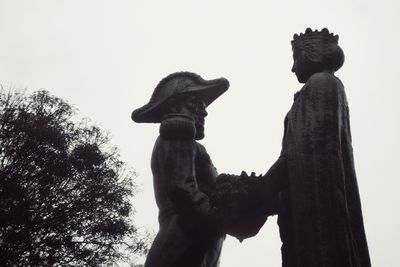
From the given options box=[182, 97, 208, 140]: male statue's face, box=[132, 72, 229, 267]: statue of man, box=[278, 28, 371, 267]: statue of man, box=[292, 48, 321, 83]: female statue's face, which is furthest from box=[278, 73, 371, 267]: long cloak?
box=[182, 97, 208, 140]: male statue's face

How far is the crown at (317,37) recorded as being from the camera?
13.5 feet

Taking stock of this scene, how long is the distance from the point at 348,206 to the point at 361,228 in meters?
0.17

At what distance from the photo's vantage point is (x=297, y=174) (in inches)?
125

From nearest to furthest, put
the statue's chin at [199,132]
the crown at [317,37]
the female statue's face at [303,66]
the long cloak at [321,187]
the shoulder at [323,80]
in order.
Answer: the long cloak at [321,187] → the shoulder at [323,80] → the female statue's face at [303,66] → the crown at [317,37] → the statue's chin at [199,132]

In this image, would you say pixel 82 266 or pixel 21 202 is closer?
pixel 21 202

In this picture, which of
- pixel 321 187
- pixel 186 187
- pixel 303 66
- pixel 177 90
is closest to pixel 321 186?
pixel 321 187

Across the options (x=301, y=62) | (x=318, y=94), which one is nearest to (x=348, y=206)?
(x=318, y=94)

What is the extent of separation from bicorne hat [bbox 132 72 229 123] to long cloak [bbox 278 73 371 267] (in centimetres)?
120

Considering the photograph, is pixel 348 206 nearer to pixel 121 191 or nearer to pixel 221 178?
pixel 221 178

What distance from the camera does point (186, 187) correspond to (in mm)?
3762

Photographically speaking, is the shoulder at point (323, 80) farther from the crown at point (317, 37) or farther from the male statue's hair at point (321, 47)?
the crown at point (317, 37)

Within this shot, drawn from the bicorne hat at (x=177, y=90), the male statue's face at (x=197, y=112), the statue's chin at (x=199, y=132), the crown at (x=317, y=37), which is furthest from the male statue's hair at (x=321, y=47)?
the statue's chin at (x=199, y=132)

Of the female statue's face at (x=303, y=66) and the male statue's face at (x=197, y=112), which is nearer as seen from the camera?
the female statue's face at (x=303, y=66)

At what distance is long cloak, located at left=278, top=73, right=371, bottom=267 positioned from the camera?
283 cm
